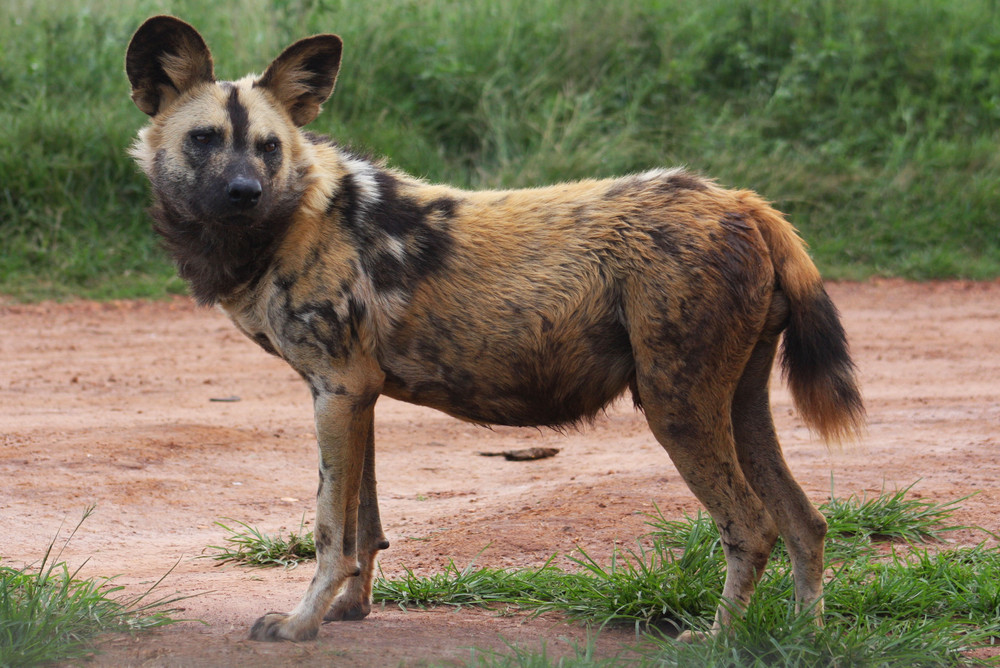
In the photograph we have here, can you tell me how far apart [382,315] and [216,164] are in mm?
783

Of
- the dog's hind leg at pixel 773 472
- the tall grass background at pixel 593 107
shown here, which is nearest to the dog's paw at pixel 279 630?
the dog's hind leg at pixel 773 472

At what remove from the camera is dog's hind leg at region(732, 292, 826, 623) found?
362cm

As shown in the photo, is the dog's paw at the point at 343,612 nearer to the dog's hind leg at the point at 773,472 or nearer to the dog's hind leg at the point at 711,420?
the dog's hind leg at the point at 711,420

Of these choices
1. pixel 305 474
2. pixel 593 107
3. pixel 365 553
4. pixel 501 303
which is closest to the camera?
pixel 501 303

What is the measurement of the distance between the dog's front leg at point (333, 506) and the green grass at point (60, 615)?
40 centimetres

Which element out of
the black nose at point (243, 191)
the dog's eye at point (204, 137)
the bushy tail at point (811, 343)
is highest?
the dog's eye at point (204, 137)

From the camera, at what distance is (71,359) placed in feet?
24.1

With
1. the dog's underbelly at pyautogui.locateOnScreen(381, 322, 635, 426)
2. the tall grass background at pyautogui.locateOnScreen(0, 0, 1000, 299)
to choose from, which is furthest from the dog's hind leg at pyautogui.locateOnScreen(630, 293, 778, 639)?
the tall grass background at pyautogui.locateOnScreen(0, 0, 1000, 299)

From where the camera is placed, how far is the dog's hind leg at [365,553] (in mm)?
3795

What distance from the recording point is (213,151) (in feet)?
12.1

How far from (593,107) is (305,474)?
21.3 feet

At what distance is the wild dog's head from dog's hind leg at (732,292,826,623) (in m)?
1.69

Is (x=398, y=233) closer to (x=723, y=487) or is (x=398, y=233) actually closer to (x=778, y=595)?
(x=723, y=487)

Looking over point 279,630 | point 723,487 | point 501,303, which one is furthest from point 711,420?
point 279,630
